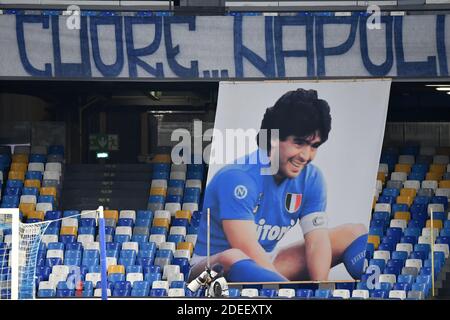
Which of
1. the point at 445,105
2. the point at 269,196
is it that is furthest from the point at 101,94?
the point at 445,105

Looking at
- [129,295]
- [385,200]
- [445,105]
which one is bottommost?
[129,295]

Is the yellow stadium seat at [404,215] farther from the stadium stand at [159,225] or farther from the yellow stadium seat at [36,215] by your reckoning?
the yellow stadium seat at [36,215]

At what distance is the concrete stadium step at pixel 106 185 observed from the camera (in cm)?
2092

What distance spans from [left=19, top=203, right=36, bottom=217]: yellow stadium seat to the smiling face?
4823 millimetres

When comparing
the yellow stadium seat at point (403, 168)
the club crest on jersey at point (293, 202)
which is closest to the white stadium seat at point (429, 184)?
the yellow stadium seat at point (403, 168)

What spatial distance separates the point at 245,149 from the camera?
59.3ft

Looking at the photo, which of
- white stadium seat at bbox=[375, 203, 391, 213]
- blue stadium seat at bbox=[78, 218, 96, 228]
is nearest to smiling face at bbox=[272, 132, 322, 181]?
white stadium seat at bbox=[375, 203, 391, 213]

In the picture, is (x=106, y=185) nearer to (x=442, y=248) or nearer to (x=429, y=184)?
(x=429, y=184)

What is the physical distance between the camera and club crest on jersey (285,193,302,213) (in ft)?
59.1

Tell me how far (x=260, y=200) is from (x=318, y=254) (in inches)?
54.0

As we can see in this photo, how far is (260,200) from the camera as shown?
59.1 ft

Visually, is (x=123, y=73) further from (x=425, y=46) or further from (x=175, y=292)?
(x=425, y=46)

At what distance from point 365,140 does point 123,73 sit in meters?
4.27

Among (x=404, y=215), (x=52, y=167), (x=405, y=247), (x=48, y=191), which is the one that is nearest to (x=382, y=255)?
(x=405, y=247)
